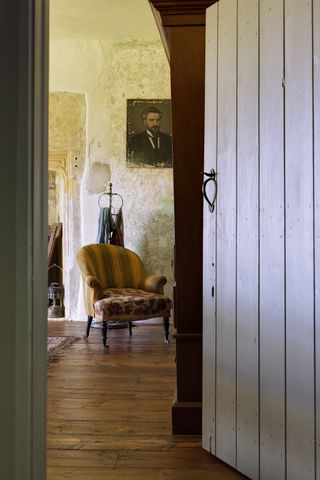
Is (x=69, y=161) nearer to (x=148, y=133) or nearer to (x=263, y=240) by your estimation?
(x=148, y=133)

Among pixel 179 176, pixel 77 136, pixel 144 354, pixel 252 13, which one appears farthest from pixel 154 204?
pixel 252 13

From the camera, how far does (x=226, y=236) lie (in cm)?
197

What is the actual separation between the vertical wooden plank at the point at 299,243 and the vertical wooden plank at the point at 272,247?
4 centimetres

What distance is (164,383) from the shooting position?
3.26 metres

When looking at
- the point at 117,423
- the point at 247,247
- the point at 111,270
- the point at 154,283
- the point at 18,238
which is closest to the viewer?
the point at 18,238

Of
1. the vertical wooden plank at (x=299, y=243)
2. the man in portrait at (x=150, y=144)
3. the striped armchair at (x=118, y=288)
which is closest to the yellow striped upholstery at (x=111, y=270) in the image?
the striped armchair at (x=118, y=288)

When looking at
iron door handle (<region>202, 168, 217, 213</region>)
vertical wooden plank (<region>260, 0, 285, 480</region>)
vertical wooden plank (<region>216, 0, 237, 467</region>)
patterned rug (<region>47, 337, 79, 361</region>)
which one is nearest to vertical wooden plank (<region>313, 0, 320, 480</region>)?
vertical wooden plank (<region>260, 0, 285, 480</region>)

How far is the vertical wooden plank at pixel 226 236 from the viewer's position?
1917mm

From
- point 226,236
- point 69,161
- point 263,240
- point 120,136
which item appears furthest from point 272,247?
point 69,161

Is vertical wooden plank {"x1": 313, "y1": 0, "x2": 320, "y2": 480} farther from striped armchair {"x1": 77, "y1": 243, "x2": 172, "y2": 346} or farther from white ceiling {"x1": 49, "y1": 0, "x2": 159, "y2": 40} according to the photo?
white ceiling {"x1": 49, "y1": 0, "x2": 159, "y2": 40}

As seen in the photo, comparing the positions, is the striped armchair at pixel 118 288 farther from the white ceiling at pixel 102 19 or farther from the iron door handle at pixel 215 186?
the white ceiling at pixel 102 19

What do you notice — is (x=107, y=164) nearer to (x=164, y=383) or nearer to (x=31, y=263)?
(x=164, y=383)

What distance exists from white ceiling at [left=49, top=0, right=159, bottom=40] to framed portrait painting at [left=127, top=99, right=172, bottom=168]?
0.95 m

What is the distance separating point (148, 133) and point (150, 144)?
0.16 m
